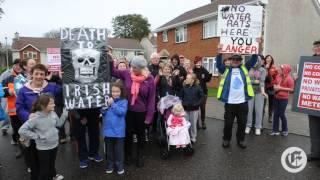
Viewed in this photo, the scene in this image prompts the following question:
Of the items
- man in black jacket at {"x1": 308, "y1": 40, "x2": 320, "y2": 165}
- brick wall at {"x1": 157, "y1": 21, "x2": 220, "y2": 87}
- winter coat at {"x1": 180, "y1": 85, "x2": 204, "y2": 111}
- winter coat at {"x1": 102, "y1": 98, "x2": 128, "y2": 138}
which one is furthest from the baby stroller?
brick wall at {"x1": 157, "y1": 21, "x2": 220, "y2": 87}

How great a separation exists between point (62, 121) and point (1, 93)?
57.7 inches

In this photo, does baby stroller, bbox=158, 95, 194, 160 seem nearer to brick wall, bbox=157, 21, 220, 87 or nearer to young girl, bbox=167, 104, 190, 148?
young girl, bbox=167, 104, 190, 148

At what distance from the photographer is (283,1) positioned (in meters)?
20.9

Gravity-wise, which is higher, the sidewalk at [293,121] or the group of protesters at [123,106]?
the group of protesters at [123,106]

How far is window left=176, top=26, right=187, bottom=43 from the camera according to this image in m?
26.8

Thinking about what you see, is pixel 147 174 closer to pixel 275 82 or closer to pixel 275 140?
pixel 275 140

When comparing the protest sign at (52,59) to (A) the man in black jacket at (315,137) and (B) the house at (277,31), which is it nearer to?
(A) the man in black jacket at (315,137)

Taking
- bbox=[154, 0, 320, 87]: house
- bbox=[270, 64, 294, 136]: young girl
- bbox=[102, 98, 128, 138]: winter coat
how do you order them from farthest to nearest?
bbox=[154, 0, 320, 87]: house, bbox=[270, 64, 294, 136]: young girl, bbox=[102, 98, 128, 138]: winter coat

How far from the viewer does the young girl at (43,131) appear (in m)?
4.21

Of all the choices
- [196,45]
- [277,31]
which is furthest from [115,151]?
[196,45]

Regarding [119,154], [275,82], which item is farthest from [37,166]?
[275,82]

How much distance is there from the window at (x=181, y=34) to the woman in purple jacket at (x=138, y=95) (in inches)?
858

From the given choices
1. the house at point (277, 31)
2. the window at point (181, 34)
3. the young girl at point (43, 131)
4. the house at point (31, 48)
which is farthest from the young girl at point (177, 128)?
the house at point (31, 48)

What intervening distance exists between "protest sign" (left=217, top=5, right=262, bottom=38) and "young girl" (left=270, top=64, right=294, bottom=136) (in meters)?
1.48
